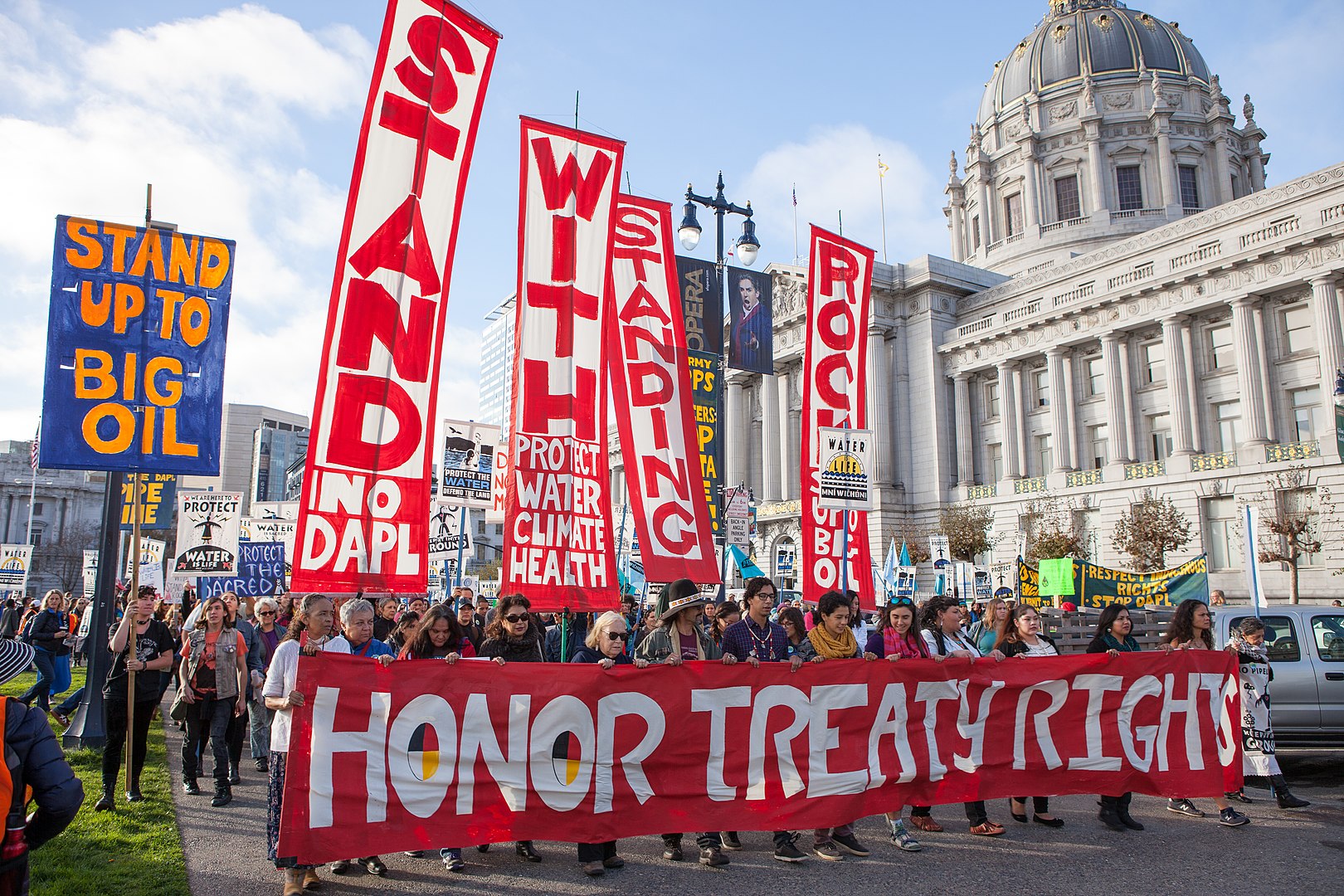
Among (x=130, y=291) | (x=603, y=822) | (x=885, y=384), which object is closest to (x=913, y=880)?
(x=603, y=822)

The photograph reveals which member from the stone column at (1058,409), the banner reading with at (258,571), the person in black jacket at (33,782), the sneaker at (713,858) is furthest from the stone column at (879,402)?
the person in black jacket at (33,782)

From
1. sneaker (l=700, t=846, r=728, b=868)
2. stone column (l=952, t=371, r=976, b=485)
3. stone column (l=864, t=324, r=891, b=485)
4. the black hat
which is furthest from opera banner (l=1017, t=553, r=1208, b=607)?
stone column (l=864, t=324, r=891, b=485)

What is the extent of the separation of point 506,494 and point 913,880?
4.95m

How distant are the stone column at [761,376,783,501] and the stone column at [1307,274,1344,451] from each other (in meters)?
30.6

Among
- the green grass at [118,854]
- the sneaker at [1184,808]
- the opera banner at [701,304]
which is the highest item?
the opera banner at [701,304]

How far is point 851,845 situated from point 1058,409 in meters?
44.8

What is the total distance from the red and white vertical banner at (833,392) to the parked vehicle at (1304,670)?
14.6 feet

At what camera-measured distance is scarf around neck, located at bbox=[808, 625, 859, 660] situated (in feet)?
22.3

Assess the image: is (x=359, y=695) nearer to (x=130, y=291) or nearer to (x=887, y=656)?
(x=887, y=656)

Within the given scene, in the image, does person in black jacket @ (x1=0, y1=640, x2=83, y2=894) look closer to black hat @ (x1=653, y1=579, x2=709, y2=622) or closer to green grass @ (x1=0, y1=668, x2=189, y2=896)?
green grass @ (x1=0, y1=668, x2=189, y2=896)

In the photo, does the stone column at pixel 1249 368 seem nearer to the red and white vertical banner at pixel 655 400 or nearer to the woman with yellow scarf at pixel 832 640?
the red and white vertical banner at pixel 655 400

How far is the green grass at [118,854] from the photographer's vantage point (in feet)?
17.7

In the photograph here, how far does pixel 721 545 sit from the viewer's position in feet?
55.1

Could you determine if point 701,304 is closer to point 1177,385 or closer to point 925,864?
point 925,864
